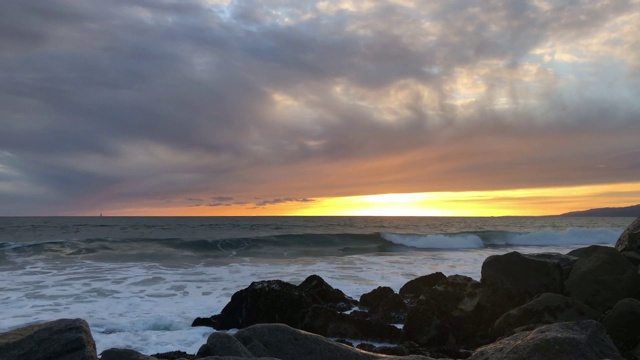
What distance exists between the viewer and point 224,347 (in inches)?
201

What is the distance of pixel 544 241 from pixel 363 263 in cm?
3522

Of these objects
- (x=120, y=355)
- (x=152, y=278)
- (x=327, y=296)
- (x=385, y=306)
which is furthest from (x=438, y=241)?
(x=120, y=355)

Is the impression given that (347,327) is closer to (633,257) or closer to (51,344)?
(51,344)

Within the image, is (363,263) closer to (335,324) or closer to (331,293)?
(331,293)

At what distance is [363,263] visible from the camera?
891 inches

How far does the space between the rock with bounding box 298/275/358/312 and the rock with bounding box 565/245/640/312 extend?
552cm

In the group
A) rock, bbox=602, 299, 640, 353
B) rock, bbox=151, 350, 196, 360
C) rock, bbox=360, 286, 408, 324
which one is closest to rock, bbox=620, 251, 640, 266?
rock, bbox=602, 299, 640, 353

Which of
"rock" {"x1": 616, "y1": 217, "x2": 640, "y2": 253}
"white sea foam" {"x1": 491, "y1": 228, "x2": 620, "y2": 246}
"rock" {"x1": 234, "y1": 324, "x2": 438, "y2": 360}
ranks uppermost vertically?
"rock" {"x1": 616, "y1": 217, "x2": 640, "y2": 253}

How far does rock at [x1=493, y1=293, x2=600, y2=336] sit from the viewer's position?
28.3 ft

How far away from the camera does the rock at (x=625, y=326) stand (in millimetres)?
7406

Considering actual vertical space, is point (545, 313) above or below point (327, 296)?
above

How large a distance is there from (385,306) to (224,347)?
757 centimetres

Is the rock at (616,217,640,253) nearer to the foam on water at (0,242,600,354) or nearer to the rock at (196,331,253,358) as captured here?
the foam on water at (0,242,600,354)

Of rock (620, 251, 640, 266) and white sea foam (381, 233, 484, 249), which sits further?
white sea foam (381, 233, 484, 249)
